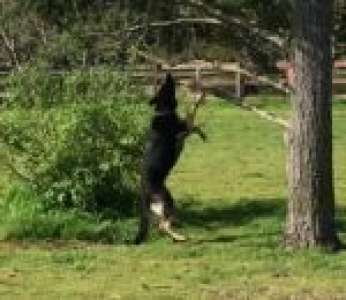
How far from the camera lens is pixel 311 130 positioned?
37.8 feet

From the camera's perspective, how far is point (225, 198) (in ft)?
55.0

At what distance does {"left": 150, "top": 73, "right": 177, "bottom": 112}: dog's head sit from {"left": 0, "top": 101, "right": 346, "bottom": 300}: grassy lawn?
149 cm

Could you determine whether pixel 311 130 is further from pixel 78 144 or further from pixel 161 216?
pixel 78 144

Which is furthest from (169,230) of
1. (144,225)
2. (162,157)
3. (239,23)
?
(239,23)

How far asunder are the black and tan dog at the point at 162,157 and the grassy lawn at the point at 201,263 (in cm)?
28

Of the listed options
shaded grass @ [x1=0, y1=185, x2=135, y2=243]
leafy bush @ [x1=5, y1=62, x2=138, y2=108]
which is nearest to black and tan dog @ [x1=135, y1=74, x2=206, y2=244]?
shaded grass @ [x1=0, y1=185, x2=135, y2=243]

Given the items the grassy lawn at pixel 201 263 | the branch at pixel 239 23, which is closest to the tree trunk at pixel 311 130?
the grassy lawn at pixel 201 263

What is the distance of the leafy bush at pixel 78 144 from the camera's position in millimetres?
14398

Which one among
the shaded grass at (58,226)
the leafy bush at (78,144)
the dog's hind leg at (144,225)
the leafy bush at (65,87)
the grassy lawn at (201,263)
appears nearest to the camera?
the grassy lawn at (201,263)

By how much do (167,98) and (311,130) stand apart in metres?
2.14

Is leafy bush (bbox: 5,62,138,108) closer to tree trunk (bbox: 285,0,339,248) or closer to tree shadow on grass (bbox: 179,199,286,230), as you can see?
tree shadow on grass (bbox: 179,199,286,230)

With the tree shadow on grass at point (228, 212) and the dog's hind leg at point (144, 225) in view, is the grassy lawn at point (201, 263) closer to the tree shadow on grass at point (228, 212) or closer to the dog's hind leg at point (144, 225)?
the tree shadow on grass at point (228, 212)

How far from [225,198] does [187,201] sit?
29.1 inches

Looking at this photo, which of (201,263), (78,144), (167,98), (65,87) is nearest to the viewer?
(201,263)
